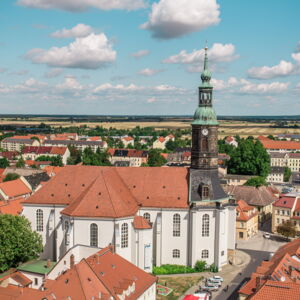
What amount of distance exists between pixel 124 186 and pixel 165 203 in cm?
668

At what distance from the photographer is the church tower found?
60469 millimetres

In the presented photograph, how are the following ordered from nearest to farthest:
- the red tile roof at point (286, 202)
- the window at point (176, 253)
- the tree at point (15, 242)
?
the tree at point (15, 242)
the window at point (176, 253)
the red tile roof at point (286, 202)

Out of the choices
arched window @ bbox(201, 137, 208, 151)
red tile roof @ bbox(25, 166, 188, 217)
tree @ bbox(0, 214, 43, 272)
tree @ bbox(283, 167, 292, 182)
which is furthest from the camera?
tree @ bbox(283, 167, 292, 182)

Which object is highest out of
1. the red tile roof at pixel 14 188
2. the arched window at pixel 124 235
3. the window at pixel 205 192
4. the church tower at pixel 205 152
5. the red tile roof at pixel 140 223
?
the church tower at pixel 205 152

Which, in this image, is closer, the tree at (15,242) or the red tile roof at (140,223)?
the tree at (15,242)

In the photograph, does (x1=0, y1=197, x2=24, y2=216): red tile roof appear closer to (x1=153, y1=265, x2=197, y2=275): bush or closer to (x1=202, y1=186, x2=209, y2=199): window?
(x1=153, y1=265, x2=197, y2=275): bush

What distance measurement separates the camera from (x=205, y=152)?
60.7 metres

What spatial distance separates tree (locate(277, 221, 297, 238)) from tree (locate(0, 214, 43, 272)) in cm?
4197

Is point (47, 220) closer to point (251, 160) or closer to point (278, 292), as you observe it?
point (278, 292)

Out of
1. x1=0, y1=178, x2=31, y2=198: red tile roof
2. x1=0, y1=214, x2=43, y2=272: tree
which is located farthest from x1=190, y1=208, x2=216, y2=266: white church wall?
x1=0, y1=178, x2=31, y2=198: red tile roof

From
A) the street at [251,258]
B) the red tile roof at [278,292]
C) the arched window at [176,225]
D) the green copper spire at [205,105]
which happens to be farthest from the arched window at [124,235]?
the red tile roof at [278,292]

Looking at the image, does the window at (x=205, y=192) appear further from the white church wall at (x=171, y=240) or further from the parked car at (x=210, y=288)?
the parked car at (x=210, y=288)

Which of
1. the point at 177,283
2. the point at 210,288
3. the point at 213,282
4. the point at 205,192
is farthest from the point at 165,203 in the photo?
the point at 210,288

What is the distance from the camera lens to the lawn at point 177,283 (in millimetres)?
50731
